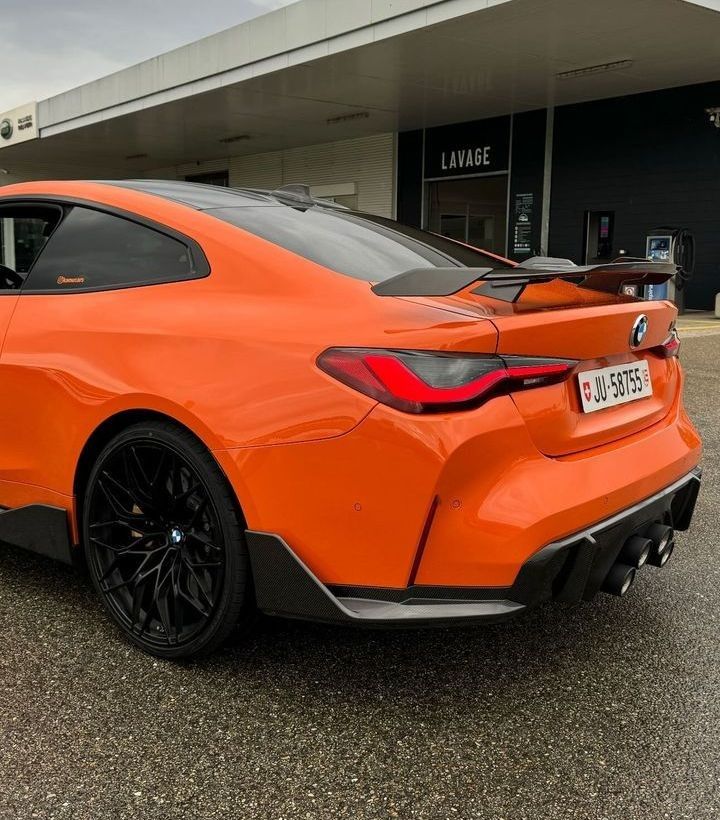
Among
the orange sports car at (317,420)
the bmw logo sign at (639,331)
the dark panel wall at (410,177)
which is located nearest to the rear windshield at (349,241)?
the orange sports car at (317,420)

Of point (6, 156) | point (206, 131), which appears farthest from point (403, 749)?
point (6, 156)

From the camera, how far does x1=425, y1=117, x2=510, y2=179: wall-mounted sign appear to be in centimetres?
2030

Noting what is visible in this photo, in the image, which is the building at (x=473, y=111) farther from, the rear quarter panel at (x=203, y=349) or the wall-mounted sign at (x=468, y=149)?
the rear quarter panel at (x=203, y=349)

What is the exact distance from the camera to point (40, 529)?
2727 millimetres

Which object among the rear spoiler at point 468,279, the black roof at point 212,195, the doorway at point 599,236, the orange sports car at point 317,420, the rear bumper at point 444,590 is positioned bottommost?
the rear bumper at point 444,590

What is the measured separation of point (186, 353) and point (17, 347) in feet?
2.76

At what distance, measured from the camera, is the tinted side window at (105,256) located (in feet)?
8.32

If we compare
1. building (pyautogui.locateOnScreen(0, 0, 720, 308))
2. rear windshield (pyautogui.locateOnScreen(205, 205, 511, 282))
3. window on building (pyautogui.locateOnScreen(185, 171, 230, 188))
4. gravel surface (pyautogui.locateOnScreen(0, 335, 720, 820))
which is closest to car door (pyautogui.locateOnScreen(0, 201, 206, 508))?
rear windshield (pyautogui.locateOnScreen(205, 205, 511, 282))

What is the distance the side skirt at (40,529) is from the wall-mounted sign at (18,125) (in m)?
26.4

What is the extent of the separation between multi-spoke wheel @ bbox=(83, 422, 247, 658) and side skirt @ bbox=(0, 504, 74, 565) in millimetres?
121

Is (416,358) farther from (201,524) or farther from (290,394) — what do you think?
(201,524)

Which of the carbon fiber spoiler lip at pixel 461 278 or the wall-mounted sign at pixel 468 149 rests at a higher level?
the wall-mounted sign at pixel 468 149

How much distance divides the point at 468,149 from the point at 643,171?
17.2 ft

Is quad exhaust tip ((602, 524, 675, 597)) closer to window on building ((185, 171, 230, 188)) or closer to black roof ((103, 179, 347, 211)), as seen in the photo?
black roof ((103, 179, 347, 211))
